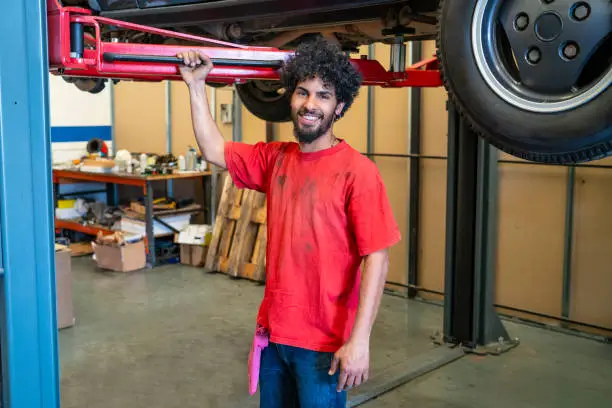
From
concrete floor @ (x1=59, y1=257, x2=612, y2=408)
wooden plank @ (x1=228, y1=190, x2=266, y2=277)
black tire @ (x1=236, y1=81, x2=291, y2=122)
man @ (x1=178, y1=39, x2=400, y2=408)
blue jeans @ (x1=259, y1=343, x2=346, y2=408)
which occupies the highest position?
black tire @ (x1=236, y1=81, x2=291, y2=122)

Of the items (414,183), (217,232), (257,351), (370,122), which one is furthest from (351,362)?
(217,232)

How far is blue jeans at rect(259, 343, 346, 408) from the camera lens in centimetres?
221

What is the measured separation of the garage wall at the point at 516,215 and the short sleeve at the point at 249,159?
3.55 metres

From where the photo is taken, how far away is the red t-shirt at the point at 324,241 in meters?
2.18

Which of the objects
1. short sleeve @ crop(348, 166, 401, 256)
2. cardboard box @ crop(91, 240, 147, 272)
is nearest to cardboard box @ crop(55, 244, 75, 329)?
cardboard box @ crop(91, 240, 147, 272)

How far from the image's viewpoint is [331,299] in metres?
2.22

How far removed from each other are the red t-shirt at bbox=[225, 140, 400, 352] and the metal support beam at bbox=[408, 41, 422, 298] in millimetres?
4003

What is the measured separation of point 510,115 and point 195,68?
1089mm

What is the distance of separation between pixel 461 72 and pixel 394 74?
3.32 feet

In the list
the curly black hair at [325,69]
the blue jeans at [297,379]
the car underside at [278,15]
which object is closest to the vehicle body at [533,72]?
the car underside at [278,15]

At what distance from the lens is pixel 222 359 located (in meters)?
4.76

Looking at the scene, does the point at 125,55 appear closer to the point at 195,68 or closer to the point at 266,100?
the point at 195,68

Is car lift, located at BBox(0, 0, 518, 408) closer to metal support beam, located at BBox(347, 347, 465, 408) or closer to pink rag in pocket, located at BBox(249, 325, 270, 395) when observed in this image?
metal support beam, located at BBox(347, 347, 465, 408)

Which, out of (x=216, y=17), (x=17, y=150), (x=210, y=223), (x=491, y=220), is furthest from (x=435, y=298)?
(x=17, y=150)
